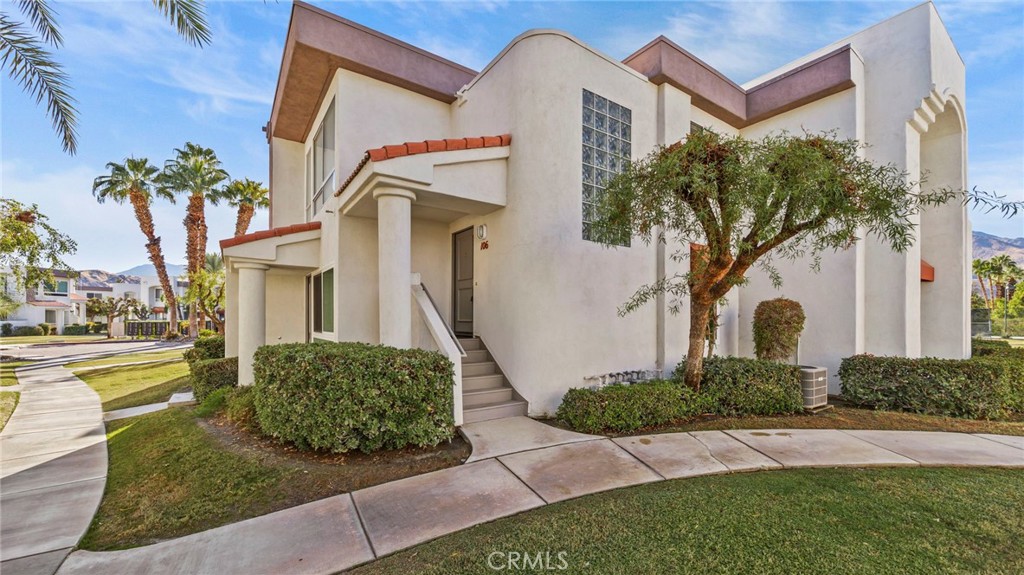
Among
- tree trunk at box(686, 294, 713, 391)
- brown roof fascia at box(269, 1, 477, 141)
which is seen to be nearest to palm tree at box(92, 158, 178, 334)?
brown roof fascia at box(269, 1, 477, 141)

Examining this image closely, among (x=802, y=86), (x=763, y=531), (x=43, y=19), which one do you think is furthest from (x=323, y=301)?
(x=802, y=86)

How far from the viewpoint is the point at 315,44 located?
7.26 m

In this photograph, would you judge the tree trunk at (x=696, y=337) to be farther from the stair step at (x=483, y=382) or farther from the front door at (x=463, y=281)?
the front door at (x=463, y=281)

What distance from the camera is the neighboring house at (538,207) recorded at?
6719 millimetres

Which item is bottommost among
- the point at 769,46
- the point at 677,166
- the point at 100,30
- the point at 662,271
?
the point at 662,271

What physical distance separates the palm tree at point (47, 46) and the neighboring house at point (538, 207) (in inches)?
77.7

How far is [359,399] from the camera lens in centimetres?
474

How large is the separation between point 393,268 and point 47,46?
Answer: 216 inches

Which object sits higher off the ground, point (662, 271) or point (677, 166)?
point (677, 166)

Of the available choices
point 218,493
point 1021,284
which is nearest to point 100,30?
point 218,493

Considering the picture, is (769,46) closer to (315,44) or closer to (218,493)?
(315,44)

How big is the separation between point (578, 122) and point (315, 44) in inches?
197

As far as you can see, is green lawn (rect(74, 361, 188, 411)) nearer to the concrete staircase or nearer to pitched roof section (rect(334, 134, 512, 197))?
pitched roof section (rect(334, 134, 512, 197))

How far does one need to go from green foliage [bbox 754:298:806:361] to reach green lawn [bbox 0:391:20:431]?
48.7 ft
